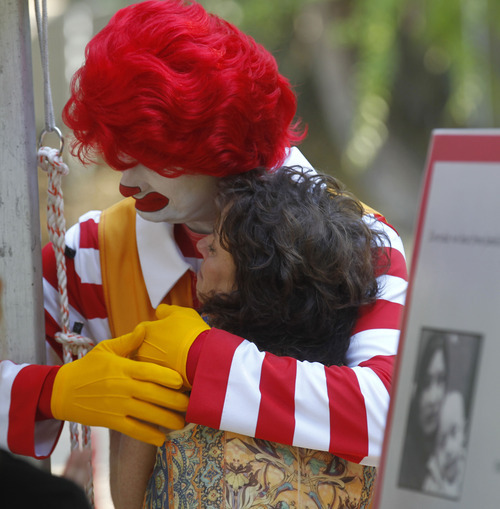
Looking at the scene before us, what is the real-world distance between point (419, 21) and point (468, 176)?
550 cm

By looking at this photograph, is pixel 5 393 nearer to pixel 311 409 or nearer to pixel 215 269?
pixel 215 269

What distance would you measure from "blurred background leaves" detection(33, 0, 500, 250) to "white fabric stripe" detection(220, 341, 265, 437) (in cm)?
351

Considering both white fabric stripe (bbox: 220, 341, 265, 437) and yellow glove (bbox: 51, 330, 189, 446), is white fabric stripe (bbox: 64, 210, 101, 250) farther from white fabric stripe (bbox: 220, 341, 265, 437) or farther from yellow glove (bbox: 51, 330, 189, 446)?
white fabric stripe (bbox: 220, 341, 265, 437)

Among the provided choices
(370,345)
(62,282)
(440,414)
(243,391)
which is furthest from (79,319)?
(440,414)

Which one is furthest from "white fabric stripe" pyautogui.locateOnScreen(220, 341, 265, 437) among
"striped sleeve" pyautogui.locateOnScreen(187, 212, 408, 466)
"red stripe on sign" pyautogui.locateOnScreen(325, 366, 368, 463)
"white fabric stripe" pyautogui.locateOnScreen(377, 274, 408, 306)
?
"white fabric stripe" pyautogui.locateOnScreen(377, 274, 408, 306)

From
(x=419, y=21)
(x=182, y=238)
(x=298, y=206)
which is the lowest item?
(x=182, y=238)

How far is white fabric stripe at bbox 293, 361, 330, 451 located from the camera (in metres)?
1.00

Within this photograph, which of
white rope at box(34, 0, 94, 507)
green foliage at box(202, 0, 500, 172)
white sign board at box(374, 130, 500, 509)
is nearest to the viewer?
white sign board at box(374, 130, 500, 509)

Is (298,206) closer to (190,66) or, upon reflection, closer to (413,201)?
(190,66)

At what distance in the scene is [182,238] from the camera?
4.59 feet

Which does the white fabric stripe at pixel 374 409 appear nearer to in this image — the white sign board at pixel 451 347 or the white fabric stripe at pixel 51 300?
the white sign board at pixel 451 347

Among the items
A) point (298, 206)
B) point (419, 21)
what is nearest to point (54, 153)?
point (298, 206)

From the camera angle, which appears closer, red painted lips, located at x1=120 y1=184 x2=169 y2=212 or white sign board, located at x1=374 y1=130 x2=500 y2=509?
white sign board, located at x1=374 y1=130 x2=500 y2=509

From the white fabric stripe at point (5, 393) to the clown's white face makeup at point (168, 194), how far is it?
1.20 feet
